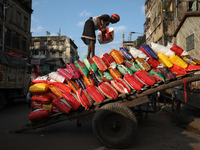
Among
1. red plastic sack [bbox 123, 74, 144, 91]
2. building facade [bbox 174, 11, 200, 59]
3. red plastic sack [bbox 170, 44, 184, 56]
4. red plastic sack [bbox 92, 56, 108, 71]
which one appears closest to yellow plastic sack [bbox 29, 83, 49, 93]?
red plastic sack [bbox 92, 56, 108, 71]

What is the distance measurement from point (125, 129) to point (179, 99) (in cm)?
440

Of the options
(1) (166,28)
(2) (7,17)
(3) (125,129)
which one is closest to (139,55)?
(3) (125,129)

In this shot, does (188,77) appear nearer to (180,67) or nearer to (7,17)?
(180,67)

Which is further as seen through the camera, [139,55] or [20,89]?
[20,89]

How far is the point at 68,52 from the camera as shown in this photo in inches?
1763

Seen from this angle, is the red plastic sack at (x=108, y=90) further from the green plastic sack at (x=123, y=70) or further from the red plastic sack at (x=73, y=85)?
the red plastic sack at (x=73, y=85)

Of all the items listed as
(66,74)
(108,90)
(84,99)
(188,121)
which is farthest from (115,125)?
(188,121)

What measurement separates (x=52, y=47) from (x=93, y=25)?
42.7m

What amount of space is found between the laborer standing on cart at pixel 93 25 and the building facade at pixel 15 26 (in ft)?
44.9

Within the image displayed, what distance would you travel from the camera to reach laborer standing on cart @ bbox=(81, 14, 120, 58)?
4.19 metres

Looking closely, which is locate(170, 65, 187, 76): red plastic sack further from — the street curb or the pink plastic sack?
the street curb

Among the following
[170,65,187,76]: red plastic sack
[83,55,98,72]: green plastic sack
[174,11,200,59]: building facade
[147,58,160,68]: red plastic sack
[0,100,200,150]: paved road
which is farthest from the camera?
[174,11,200,59]: building facade

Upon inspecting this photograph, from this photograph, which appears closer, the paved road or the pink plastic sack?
the paved road

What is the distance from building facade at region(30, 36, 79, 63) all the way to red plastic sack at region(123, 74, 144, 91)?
41.4 m
